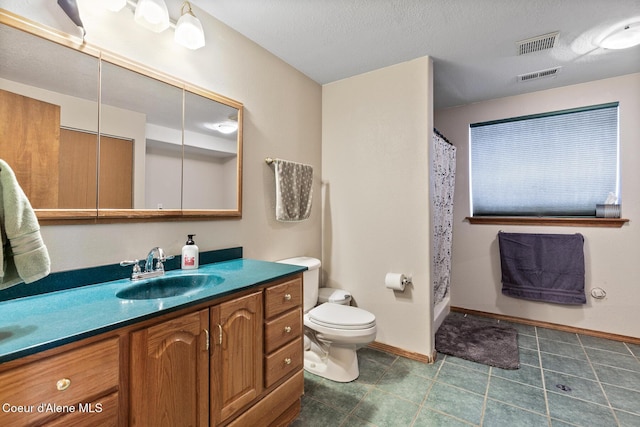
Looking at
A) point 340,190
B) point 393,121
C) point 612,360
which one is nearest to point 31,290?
point 340,190

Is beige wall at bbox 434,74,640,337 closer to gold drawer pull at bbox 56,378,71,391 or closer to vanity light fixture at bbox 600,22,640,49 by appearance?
vanity light fixture at bbox 600,22,640,49

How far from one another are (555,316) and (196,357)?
340 cm

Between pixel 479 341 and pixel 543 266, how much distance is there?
3.51 feet

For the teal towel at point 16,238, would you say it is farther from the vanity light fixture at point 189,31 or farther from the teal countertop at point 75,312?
the vanity light fixture at point 189,31

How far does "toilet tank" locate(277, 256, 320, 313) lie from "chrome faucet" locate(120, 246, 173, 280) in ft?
3.26

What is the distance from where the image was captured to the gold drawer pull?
0.76 metres

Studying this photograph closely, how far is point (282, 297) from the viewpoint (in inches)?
59.3

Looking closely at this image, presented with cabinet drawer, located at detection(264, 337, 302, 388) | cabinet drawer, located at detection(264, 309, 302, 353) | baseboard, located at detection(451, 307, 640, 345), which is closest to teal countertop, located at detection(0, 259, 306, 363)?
cabinet drawer, located at detection(264, 309, 302, 353)

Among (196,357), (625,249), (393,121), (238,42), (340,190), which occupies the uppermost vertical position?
(238,42)

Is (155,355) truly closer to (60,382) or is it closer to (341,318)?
(60,382)

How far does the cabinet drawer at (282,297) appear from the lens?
1418mm

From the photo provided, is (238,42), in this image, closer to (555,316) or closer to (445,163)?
(445,163)

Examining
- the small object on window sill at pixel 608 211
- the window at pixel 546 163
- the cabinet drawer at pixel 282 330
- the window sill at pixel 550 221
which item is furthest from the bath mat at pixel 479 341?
the cabinet drawer at pixel 282 330

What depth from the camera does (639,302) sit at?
2562 millimetres
